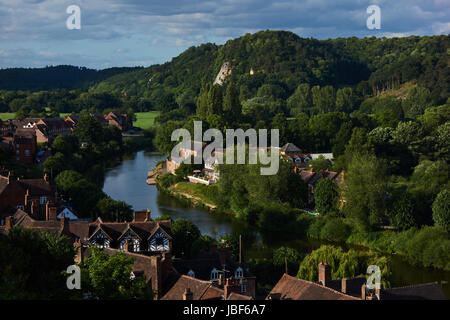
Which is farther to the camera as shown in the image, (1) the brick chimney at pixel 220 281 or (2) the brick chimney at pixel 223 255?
(2) the brick chimney at pixel 223 255

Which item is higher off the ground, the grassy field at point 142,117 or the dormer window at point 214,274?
the grassy field at point 142,117

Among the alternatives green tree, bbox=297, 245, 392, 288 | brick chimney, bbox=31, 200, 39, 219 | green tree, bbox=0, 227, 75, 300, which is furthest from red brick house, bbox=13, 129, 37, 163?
green tree, bbox=0, 227, 75, 300

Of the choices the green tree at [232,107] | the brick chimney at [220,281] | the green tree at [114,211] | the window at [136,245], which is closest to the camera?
the brick chimney at [220,281]

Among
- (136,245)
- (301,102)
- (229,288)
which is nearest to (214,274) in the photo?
(229,288)

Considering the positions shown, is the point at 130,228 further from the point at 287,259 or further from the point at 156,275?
the point at 156,275

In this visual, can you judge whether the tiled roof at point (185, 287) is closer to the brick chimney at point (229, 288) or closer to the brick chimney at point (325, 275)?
the brick chimney at point (229, 288)

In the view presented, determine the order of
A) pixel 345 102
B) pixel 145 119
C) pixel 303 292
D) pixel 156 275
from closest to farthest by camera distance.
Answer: pixel 303 292, pixel 156 275, pixel 345 102, pixel 145 119

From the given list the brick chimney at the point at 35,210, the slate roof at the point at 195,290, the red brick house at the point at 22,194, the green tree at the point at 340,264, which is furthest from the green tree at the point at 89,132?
the slate roof at the point at 195,290

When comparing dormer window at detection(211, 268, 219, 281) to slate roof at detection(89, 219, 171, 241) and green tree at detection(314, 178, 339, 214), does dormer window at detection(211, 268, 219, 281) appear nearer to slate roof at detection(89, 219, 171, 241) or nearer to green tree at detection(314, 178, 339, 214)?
slate roof at detection(89, 219, 171, 241)
